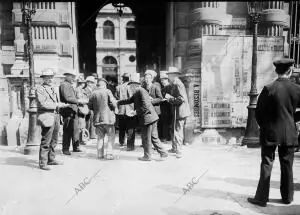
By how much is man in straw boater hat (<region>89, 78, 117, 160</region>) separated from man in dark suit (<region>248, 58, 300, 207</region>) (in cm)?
355

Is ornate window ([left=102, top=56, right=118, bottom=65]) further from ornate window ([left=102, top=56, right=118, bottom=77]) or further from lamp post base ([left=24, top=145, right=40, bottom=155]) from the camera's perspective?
lamp post base ([left=24, top=145, right=40, bottom=155])

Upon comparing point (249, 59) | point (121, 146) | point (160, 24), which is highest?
point (160, 24)

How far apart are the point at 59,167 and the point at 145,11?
14107 mm

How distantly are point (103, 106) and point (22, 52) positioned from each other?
4264 mm

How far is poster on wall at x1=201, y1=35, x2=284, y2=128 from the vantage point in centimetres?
850

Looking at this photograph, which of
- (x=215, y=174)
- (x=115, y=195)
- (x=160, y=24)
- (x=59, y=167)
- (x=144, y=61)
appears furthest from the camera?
(x=144, y=61)

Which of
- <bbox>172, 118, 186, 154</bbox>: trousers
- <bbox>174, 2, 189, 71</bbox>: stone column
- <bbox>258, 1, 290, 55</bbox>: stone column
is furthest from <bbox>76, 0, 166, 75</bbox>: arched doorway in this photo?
<bbox>172, 118, 186, 154</bbox>: trousers

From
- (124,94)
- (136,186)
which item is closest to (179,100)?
(124,94)

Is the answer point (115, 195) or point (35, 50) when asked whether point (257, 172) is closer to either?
point (115, 195)

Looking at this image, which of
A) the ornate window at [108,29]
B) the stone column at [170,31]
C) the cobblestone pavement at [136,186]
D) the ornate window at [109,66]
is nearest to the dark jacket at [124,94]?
the cobblestone pavement at [136,186]

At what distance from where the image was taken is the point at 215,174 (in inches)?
214

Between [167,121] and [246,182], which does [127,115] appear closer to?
[167,121]

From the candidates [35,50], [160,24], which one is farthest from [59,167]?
[160,24]

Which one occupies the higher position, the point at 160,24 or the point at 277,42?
the point at 160,24
